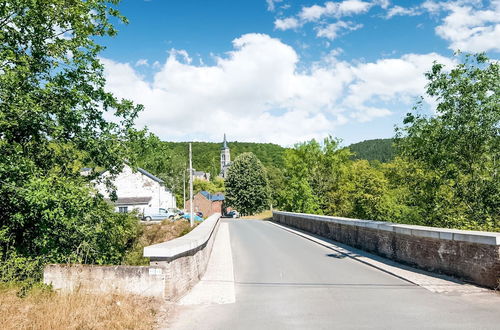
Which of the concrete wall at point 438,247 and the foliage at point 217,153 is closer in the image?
the concrete wall at point 438,247

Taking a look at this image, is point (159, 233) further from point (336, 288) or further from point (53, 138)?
point (336, 288)

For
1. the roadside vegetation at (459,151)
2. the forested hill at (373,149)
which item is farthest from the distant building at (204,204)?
the forested hill at (373,149)

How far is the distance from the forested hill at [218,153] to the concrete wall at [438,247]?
129 meters

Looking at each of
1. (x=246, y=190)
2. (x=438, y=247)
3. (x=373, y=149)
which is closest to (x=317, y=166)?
(x=246, y=190)

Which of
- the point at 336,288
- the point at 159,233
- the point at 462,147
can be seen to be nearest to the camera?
the point at 336,288

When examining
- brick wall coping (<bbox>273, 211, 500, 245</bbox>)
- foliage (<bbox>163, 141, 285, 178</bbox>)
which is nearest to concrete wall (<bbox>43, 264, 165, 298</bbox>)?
brick wall coping (<bbox>273, 211, 500, 245</bbox>)

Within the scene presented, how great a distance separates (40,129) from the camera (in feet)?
30.7

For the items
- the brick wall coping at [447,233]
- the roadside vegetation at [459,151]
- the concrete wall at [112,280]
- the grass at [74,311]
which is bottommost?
the grass at [74,311]

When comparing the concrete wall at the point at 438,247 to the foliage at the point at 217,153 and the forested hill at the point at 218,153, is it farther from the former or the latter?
the forested hill at the point at 218,153

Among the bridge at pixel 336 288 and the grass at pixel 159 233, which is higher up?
the bridge at pixel 336 288

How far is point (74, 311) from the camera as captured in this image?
15.9 feet

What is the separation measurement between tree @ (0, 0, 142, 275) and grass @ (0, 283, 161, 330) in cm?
255

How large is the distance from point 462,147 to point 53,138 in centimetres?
1504

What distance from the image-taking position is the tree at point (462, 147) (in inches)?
522
